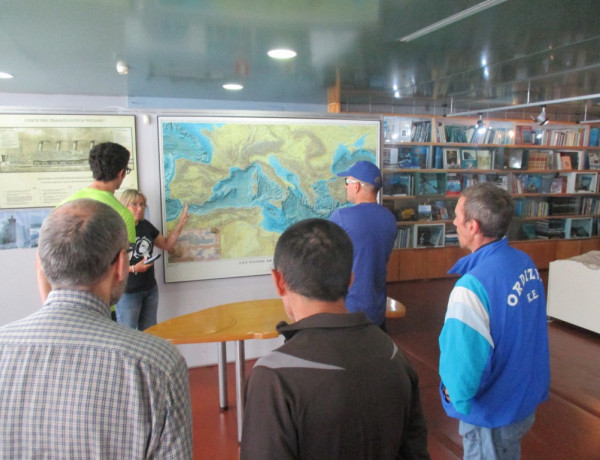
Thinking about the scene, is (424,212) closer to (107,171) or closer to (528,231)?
(528,231)

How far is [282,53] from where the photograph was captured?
4.43 metres

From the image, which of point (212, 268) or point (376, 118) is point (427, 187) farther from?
point (212, 268)

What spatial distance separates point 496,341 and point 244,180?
87.4 inches

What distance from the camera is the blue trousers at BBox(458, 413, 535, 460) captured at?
155 cm

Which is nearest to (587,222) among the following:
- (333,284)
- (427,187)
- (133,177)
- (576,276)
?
(427,187)

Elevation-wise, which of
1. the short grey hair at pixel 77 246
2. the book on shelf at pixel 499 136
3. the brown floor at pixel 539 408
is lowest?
the brown floor at pixel 539 408

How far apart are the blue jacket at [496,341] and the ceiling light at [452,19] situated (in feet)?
7.27

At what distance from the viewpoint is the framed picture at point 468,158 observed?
7.26m

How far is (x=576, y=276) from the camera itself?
4672 mm

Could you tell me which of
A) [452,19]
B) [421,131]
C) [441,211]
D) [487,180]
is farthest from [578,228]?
[452,19]

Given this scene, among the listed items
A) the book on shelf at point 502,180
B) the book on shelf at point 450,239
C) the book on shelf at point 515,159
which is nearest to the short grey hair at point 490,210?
the book on shelf at point 450,239

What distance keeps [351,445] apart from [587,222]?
8.79 meters

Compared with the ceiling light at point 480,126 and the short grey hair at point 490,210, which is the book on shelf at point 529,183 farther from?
the short grey hair at point 490,210

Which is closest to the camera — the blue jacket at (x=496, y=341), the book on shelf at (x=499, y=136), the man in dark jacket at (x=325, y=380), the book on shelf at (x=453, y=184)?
the man in dark jacket at (x=325, y=380)
